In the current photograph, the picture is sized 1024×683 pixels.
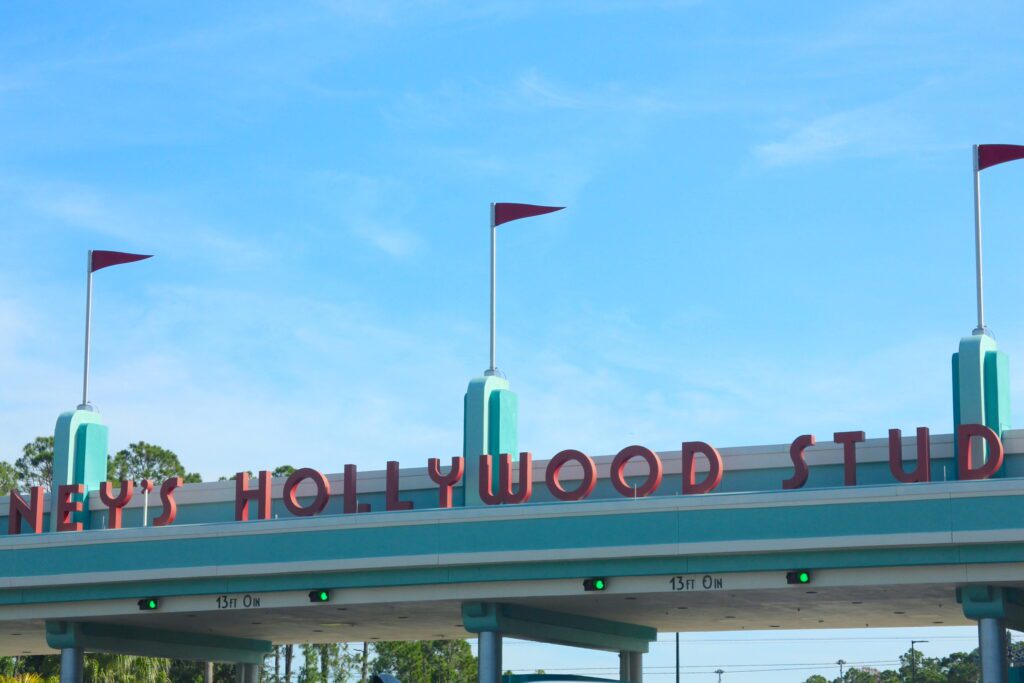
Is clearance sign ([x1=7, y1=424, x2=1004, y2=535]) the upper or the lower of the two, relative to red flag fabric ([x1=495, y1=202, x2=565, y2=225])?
lower

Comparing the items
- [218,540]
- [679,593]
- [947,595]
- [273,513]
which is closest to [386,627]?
[273,513]

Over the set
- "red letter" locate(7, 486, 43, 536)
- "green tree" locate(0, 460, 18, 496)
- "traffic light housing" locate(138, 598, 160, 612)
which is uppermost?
"green tree" locate(0, 460, 18, 496)

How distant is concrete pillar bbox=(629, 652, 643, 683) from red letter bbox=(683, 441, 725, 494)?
933 centimetres

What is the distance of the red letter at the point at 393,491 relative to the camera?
34000mm

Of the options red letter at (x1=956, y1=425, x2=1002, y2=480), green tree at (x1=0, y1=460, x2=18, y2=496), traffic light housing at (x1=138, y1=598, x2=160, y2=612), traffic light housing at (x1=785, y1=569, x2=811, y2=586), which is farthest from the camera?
green tree at (x1=0, y1=460, x2=18, y2=496)

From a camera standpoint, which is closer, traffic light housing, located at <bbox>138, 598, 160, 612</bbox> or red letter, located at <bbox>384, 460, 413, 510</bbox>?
red letter, located at <bbox>384, 460, 413, 510</bbox>

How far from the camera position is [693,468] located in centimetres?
3130

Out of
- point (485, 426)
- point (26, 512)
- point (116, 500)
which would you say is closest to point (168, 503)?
point (116, 500)

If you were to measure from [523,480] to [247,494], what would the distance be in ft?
22.3

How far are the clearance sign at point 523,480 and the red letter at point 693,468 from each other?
19mm

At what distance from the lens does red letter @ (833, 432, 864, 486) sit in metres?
30.1

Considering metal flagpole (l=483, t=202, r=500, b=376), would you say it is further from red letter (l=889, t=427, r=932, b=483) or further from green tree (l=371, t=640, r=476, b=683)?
green tree (l=371, t=640, r=476, b=683)

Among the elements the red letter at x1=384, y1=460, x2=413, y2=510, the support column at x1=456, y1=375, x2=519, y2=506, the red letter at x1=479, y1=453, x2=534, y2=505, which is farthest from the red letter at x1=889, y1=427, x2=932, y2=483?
the red letter at x1=384, y1=460, x2=413, y2=510

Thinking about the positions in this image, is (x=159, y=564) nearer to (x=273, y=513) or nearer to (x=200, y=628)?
(x=273, y=513)
